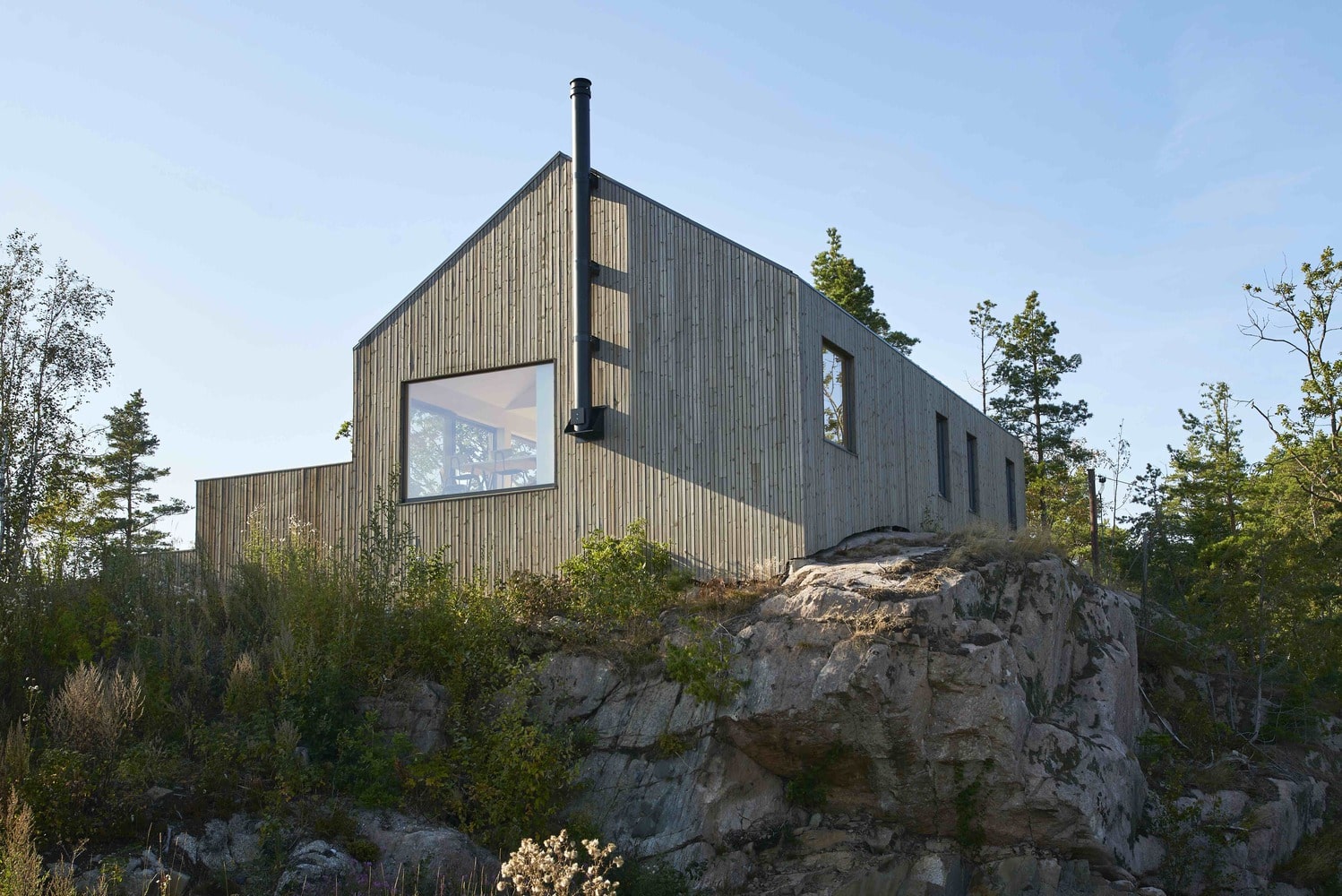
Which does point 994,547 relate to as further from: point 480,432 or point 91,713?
point 91,713

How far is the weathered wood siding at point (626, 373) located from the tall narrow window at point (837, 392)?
101 cm

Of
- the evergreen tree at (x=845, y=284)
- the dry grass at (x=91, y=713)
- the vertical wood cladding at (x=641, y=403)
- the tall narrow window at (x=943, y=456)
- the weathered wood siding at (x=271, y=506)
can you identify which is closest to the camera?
the dry grass at (x=91, y=713)

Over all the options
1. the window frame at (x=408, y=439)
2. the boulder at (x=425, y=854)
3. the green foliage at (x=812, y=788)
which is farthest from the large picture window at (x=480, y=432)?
the boulder at (x=425, y=854)

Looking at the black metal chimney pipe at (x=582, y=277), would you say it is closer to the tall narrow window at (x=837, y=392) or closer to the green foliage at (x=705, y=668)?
the tall narrow window at (x=837, y=392)

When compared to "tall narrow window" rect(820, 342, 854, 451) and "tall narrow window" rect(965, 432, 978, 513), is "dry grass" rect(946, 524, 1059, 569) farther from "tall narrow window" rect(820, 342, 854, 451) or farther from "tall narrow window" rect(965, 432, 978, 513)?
"tall narrow window" rect(965, 432, 978, 513)

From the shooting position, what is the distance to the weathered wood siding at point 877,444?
14.7 m

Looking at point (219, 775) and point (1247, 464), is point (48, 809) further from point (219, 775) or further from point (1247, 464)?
point (1247, 464)

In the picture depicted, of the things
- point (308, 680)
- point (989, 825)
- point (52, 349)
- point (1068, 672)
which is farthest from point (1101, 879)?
point (52, 349)

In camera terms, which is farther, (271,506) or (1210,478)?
(1210,478)

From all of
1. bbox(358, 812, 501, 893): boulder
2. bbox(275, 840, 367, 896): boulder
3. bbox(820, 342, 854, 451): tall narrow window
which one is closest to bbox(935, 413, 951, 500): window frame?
bbox(820, 342, 854, 451): tall narrow window

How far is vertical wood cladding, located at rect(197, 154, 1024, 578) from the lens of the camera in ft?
48.0

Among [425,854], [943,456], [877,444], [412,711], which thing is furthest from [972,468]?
[425,854]

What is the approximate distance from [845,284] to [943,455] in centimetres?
1500

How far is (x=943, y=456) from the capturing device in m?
20.0
